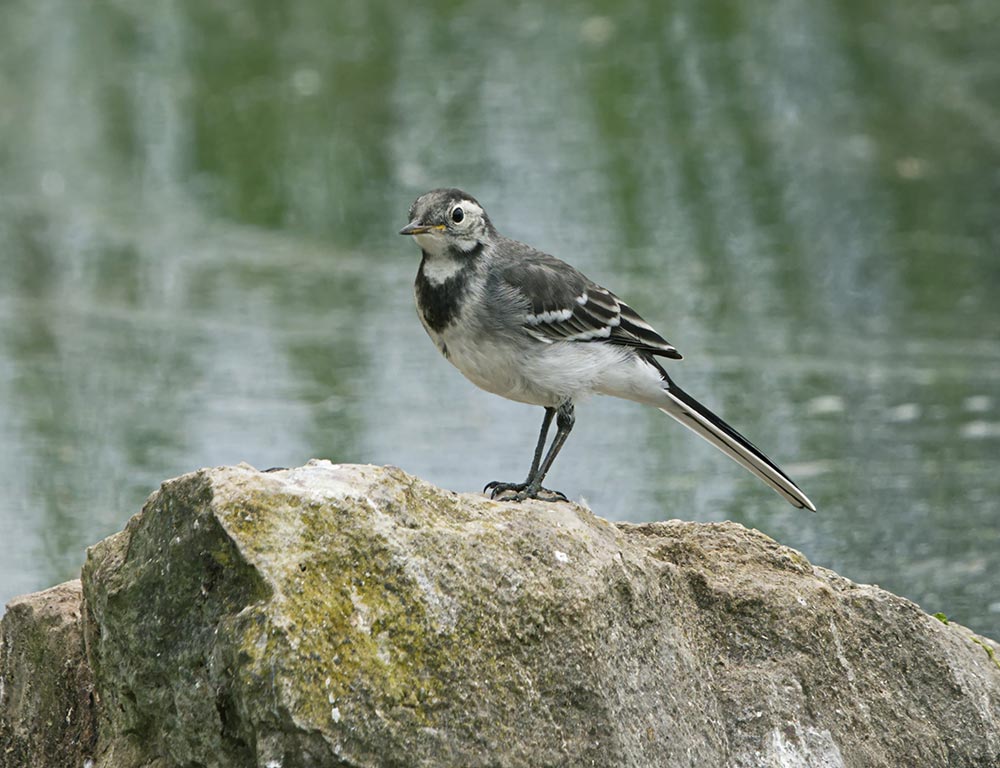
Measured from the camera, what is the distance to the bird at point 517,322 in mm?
6863

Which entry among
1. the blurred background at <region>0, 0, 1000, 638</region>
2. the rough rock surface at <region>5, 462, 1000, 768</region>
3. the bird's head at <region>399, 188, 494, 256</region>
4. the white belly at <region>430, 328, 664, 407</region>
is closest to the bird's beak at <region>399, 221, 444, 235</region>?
the bird's head at <region>399, 188, 494, 256</region>

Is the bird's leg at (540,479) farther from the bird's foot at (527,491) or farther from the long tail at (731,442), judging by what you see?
the long tail at (731,442)

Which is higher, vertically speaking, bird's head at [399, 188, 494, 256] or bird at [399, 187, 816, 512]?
bird's head at [399, 188, 494, 256]

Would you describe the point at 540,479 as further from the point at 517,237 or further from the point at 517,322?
the point at 517,237

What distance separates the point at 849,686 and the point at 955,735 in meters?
0.52

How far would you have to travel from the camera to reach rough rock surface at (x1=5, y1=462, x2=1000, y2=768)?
490 centimetres

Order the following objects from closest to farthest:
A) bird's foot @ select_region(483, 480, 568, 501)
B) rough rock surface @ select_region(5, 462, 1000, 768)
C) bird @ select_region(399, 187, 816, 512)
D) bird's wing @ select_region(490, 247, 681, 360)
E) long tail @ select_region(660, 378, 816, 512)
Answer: rough rock surface @ select_region(5, 462, 1000, 768) → bird's foot @ select_region(483, 480, 568, 501) → bird @ select_region(399, 187, 816, 512) → bird's wing @ select_region(490, 247, 681, 360) → long tail @ select_region(660, 378, 816, 512)

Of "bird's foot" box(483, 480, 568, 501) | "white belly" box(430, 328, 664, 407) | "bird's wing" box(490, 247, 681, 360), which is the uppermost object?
"bird's wing" box(490, 247, 681, 360)

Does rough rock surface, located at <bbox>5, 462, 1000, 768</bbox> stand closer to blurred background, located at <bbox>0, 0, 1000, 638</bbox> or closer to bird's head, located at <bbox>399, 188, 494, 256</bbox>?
bird's head, located at <bbox>399, 188, 494, 256</bbox>

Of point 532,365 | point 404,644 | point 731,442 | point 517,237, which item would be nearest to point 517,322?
point 532,365

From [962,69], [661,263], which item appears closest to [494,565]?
[661,263]

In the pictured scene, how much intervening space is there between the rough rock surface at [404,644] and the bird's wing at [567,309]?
1.26 m

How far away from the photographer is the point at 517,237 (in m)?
16.1

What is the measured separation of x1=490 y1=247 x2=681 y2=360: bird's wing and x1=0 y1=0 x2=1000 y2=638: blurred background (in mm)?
2917
